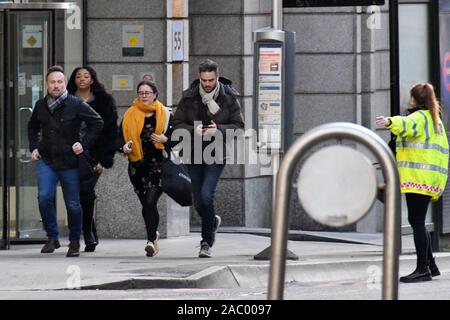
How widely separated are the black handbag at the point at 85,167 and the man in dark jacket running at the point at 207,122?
92 cm

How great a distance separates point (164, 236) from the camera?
1416 centimetres

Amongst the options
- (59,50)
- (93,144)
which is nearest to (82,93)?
(93,144)

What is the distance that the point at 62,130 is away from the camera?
475 inches

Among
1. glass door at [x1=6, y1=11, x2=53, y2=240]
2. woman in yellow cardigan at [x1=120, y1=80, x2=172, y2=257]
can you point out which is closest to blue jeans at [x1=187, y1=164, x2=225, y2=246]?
woman in yellow cardigan at [x1=120, y1=80, x2=172, y2=257]

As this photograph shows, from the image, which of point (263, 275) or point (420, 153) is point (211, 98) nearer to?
point (263, 275)

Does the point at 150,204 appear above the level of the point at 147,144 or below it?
below

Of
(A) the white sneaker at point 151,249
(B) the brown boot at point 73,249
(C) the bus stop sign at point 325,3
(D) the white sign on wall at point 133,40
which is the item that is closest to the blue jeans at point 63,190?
(B) the brown boot at point 73,249

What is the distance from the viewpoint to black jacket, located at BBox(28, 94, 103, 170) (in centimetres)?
1203

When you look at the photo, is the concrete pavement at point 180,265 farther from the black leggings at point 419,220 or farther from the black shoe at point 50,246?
the black leggings at point 419,220

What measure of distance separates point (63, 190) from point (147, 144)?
2.90ft

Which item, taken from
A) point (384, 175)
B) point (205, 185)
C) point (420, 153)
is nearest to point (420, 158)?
point (420, 153)

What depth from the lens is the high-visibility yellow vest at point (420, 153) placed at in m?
10.5

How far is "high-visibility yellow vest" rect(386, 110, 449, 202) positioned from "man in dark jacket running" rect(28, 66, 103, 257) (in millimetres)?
3017
